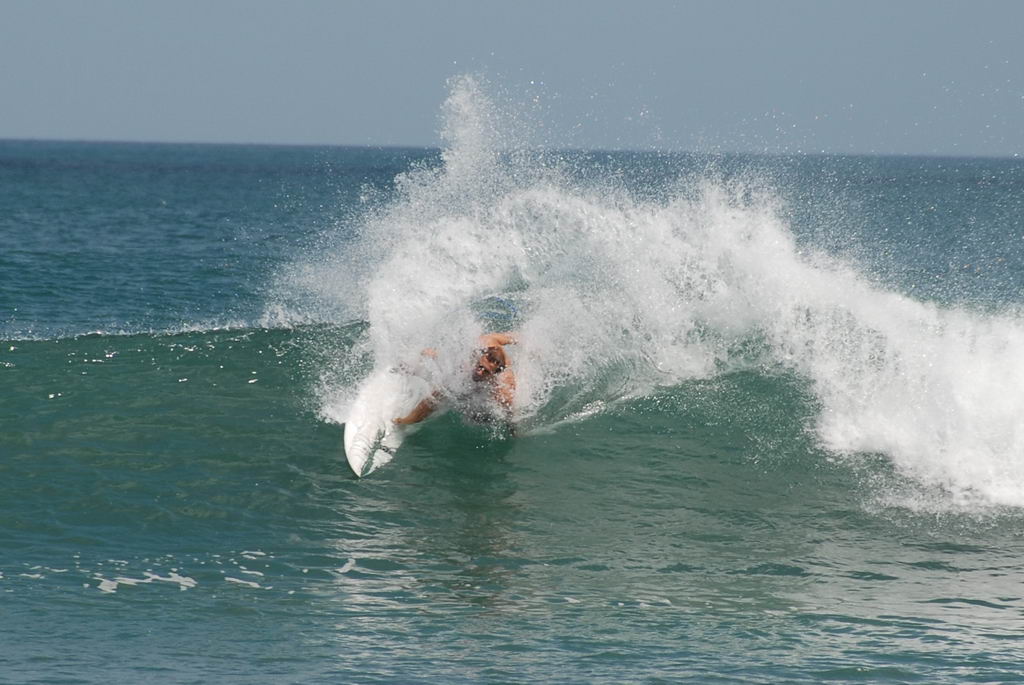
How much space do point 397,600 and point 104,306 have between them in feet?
53.2

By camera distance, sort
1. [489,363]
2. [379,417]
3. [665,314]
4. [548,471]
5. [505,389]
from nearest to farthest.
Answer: [548,471] < [489,363] < [379,417] < [505,389] < [665,314]

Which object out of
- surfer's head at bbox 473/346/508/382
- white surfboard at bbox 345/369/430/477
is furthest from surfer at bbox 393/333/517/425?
white surfboard at bbox 345/369/430/477

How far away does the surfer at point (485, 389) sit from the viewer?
11.1 m

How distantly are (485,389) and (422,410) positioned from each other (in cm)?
70

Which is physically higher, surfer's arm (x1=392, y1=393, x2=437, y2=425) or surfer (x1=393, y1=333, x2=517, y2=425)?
surfer (x1=393, y1=333, x2=517, y2=425)

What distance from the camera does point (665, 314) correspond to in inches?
526

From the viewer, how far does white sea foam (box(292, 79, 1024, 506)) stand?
1095cm

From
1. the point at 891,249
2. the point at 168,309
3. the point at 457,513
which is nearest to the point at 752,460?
the point at 457,513

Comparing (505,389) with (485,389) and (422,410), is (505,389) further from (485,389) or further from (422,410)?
(422,410)

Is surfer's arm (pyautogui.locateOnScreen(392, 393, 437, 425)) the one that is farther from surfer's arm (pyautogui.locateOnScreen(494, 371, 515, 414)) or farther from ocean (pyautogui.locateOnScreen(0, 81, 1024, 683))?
surfer's arm (pyautogui.locateOnScreen(494, 371, 515, 414))

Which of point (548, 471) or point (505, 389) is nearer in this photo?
point (548, 471)

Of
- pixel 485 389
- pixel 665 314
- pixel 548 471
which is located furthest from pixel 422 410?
pixel 665 314

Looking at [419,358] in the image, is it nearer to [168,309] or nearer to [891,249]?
[168,309]

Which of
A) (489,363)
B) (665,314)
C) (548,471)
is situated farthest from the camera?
(665,314)
